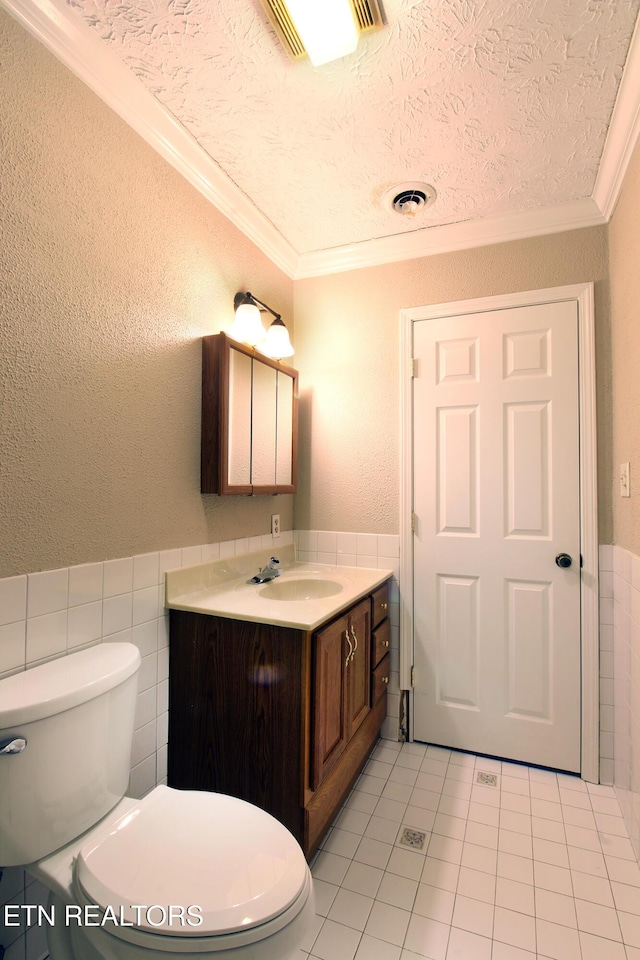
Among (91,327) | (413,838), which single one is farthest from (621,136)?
(413,838)

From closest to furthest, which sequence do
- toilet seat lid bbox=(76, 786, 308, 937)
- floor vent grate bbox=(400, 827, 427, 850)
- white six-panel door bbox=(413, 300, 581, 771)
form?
toilet seat lid bbox=(76, 786, 308, 937)
floor vent grate bbox=(400, 827, 427, 850)
white six-panel door bbox=(413, 300, 581, 771)

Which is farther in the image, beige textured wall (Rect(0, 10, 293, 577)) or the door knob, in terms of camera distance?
the door knob

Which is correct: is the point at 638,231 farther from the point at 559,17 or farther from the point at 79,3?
the point at 79,3

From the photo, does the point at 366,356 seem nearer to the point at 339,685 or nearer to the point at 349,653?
the point at 349,653

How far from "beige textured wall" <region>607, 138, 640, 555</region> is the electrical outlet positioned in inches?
0.9

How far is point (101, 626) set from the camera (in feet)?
4.23

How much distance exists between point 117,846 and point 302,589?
3.74ft

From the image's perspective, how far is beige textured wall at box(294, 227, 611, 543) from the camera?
6.61 ft

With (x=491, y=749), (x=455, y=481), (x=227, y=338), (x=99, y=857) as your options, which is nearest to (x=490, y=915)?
(x=491, y=749)

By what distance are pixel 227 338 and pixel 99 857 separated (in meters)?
1.53

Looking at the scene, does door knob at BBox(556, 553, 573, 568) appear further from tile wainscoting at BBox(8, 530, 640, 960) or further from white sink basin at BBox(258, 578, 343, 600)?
white sink basin at BBox(258, 578, 343, 600)

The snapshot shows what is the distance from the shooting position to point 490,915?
1237mm

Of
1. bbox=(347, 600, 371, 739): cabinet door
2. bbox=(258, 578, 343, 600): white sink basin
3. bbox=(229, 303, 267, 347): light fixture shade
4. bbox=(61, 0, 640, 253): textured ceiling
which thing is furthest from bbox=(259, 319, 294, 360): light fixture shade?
bbox=(347, 600, 371, 739): cabinet door

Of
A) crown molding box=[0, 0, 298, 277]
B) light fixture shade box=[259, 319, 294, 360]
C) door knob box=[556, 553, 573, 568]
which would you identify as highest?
crown molding box=[0, 0, 298, 277]
